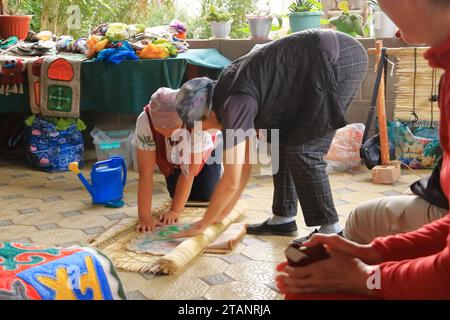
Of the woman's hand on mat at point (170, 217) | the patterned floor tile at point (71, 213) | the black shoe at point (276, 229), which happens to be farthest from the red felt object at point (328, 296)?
the patterned floor tile at point (71, 213)

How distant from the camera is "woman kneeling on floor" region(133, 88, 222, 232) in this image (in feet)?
8.22

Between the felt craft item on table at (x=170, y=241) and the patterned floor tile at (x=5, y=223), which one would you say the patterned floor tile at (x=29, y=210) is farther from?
the felt craft item on table at (x=170, y=241)

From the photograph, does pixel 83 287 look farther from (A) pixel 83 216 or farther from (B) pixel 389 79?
(B) pixel 389 79

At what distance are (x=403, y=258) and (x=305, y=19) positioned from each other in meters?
3.42

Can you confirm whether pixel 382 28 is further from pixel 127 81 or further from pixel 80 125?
pixel 80 125

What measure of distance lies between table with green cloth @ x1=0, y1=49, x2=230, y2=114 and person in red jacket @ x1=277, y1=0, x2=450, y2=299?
2.82 metres

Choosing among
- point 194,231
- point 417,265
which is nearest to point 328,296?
point 417,265

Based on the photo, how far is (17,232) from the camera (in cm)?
288

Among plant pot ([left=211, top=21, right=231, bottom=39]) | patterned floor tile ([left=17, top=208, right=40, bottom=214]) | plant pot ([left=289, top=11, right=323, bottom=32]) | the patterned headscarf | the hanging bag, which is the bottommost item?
patterned floor tile ([left=17, top=208, right=40, bottom=214])

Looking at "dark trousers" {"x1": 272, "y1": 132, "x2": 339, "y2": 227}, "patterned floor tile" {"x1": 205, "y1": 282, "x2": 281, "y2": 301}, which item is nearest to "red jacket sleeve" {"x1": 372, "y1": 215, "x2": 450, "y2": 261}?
"patterned floor tile" {"x1": 205, "y1": 282, "x2": 281, "y2": 301}

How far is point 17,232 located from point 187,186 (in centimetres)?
83

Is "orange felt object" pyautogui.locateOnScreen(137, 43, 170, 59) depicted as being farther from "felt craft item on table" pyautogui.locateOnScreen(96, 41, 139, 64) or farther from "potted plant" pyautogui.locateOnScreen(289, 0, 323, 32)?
"potted plant" pyautogui.locateOnScreen(289, 0, 323, 32)

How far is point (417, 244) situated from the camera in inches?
44.8
